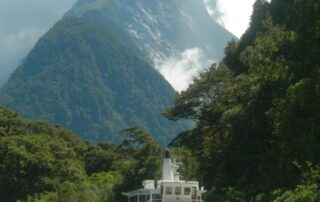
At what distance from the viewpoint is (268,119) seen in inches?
1415

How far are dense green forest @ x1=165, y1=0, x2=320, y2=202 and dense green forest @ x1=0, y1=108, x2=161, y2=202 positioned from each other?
4.75 meters

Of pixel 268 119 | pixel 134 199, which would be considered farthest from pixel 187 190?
pixel 268 119

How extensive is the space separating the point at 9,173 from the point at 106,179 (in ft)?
29.1

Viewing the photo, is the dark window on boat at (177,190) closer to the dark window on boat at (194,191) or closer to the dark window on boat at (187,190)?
the dark window on boat at (187,190)

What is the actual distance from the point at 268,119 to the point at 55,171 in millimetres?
31941

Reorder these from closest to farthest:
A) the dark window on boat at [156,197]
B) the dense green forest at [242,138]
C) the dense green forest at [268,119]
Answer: the dense green forest at [268,119] → the dense green forest at [242,138] → the dark window on boat at [156,197]

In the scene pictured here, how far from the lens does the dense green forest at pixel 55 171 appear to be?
52750mm

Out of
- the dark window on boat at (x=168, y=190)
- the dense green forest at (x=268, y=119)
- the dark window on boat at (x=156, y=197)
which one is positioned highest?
the dense green forest at (x=268, y=119)

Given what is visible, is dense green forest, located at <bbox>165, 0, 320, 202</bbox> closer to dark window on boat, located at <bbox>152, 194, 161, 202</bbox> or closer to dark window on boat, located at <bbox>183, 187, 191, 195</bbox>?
dark window on boat, located at <bbox>183, 187, 191, 195</bbox>

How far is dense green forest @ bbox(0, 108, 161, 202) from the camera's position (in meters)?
52.8

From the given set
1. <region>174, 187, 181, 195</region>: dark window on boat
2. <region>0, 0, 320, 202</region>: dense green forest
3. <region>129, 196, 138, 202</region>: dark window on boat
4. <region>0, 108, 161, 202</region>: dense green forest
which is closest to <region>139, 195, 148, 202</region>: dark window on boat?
<region>129, 196, 138, 202</region>: dark window on boat

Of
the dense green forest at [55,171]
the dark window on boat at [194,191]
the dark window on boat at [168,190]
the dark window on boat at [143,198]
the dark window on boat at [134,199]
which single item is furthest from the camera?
the dense green forest at [55,171]

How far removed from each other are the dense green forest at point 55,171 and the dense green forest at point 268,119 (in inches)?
A: 187

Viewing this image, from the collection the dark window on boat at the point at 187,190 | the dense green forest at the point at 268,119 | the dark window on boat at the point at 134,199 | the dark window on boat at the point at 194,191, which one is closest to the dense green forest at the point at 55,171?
the dense green forest at the point at 268,119
